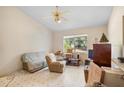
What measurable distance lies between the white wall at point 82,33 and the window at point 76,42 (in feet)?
0.90

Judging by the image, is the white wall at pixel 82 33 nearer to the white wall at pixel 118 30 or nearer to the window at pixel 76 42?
the window at pixel 76 42

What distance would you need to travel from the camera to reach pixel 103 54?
303 cm

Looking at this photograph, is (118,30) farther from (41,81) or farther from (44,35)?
(44,35)

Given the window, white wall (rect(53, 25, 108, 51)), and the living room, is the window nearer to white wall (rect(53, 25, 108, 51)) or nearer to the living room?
the living room

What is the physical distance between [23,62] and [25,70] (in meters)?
0.36

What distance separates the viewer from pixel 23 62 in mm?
5340

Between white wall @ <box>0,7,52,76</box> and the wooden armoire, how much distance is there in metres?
3.36

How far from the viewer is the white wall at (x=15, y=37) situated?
4543 millimetres

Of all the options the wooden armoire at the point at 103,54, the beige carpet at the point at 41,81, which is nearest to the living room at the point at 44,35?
the beige carpet at the point at 41,81

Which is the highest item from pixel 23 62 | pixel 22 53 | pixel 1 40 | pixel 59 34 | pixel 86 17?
pixel 86 17
